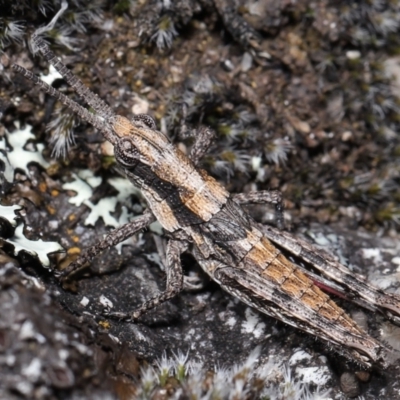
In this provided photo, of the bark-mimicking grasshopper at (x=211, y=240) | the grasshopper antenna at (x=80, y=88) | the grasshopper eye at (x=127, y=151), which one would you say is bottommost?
the bark-mimicking grasshopper at (x=211, y=240)

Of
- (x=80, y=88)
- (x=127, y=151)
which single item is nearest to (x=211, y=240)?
(x=127, y=151)

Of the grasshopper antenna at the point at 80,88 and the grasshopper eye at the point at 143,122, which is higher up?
the grasshopper antenna at the point at 80,88

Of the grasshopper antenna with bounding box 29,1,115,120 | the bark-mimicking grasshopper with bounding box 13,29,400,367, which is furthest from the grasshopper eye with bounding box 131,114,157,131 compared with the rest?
the grasshopper antenna with bounding box 29,1,115,120

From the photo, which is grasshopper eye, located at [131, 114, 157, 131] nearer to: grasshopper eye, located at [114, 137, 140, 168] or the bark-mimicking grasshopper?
the bark-mimicking grasshopper

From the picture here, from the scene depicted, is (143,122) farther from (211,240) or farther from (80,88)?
(211,240)

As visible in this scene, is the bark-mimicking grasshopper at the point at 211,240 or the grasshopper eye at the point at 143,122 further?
the grasshopper eye at the point at 143,122

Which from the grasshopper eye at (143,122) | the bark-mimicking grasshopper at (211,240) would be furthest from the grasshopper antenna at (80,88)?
the grasshopper eye at (143,122)

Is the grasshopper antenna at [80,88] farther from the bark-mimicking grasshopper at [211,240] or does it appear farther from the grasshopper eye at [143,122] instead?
the grasshopper eye at [143,122]

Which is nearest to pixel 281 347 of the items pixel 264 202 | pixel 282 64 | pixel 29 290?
pixel 264 202
